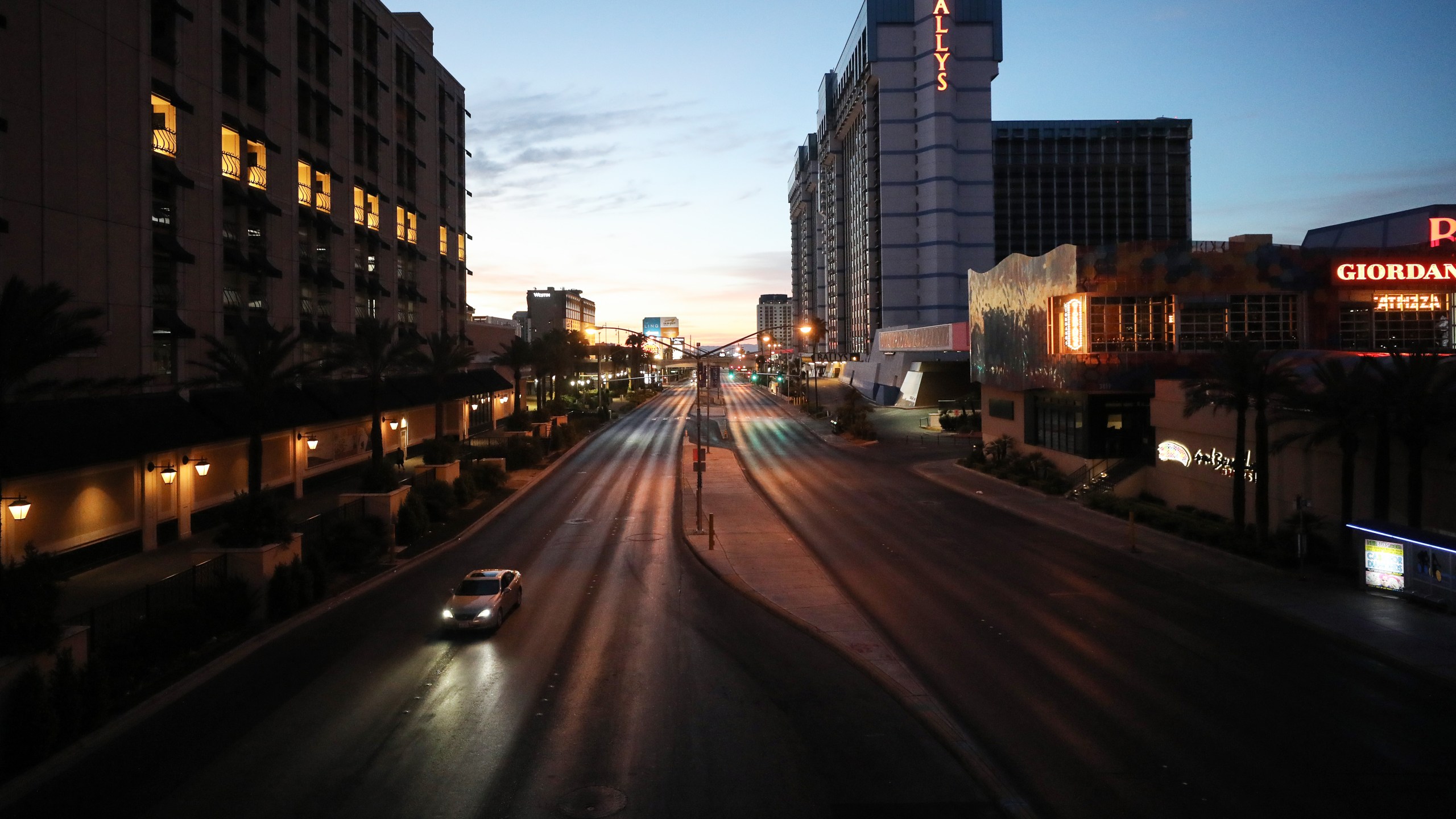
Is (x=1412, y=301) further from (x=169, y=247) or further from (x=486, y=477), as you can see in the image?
(x=169, y=247)

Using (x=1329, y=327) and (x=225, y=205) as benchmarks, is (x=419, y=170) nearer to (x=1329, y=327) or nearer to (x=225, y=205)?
(x=225, y=205)

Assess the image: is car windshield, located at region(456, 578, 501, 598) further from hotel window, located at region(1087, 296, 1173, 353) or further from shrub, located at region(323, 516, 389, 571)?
hotel window, located at region(1087, 296, 1173, 353)

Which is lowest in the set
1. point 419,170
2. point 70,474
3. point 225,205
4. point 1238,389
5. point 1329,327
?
point 70,474

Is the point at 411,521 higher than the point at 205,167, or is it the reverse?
the point at 205,167

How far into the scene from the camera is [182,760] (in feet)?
41.5

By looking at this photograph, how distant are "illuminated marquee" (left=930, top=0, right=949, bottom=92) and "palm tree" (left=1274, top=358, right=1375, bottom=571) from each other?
3535 inches

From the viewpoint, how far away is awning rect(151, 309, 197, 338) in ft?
97.1

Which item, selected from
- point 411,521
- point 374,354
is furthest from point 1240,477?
point 374,354

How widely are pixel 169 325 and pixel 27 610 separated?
19.9 meters

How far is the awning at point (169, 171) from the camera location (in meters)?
29.3

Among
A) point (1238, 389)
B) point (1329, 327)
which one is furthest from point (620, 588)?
point (1329, 327)

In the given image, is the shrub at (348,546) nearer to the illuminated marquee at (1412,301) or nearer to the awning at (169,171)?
the awning at (169,171)

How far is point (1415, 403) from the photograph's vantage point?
21703 mm

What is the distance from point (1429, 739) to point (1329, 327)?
101 ft
